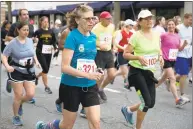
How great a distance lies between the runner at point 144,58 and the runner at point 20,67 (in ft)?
4.90

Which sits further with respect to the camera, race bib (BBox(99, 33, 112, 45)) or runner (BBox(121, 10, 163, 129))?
race bib (BBox(99, 33, 112, 45))

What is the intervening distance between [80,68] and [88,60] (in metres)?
0.12

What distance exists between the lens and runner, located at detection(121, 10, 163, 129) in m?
4.87

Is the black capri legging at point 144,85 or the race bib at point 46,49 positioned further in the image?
the race bib at point 46,49

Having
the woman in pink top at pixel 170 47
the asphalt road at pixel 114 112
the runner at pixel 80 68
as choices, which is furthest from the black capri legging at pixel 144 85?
the woman in pink top at pixel 170 47

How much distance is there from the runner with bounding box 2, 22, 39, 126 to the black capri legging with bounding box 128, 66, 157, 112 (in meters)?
1.50

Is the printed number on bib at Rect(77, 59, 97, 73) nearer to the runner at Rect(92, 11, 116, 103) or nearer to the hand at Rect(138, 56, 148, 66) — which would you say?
the hand at Rect(138, 56, 148, 66)

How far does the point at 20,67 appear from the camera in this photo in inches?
219

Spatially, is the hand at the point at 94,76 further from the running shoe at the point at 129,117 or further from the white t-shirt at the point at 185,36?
the white t-shirt at the point at 185,36

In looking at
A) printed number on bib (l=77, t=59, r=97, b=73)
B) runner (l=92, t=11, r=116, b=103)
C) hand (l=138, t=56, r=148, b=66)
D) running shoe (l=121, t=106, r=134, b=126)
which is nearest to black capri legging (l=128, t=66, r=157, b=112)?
hand (l=138, t=56, r=148, b=66)

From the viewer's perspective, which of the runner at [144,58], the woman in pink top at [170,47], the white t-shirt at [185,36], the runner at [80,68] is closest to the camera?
the runner at [80,68]

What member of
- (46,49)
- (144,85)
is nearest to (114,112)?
(144,85)

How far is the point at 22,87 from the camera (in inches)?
218

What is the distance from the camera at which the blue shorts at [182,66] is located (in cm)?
762
